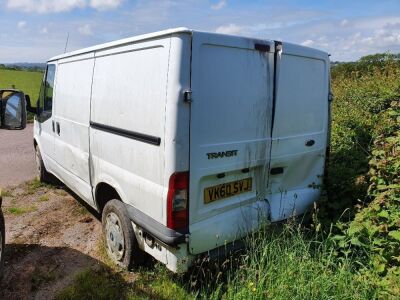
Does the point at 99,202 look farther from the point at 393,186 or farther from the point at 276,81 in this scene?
the point at 393,186

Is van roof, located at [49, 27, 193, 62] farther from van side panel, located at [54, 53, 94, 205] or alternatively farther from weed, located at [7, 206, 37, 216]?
weed, located at [7, 206, 37, 216]

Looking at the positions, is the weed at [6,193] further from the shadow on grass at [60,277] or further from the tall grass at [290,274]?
the tall grass at [290,274]

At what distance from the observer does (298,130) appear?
397cm

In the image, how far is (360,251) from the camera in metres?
3.43

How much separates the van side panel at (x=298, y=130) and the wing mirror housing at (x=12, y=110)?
2.32m

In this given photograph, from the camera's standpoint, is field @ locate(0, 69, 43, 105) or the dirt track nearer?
the dirt track

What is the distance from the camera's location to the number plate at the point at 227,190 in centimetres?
328

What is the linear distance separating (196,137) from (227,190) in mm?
663

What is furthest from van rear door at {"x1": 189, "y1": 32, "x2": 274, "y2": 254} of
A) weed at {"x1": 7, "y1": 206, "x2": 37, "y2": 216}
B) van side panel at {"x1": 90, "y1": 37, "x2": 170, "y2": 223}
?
weed at {"x1": 7, "y1": 206, "x2": 37, "y2": 216}

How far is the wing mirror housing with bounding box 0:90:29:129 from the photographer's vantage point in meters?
3.02

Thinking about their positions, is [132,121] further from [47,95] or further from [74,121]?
[47,95]

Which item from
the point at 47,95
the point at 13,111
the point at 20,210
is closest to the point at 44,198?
the point at 20,210

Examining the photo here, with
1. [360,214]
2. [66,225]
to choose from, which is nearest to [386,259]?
[360,214]

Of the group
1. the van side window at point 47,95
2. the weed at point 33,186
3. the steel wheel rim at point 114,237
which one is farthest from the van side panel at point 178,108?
the weed at point 33,186
